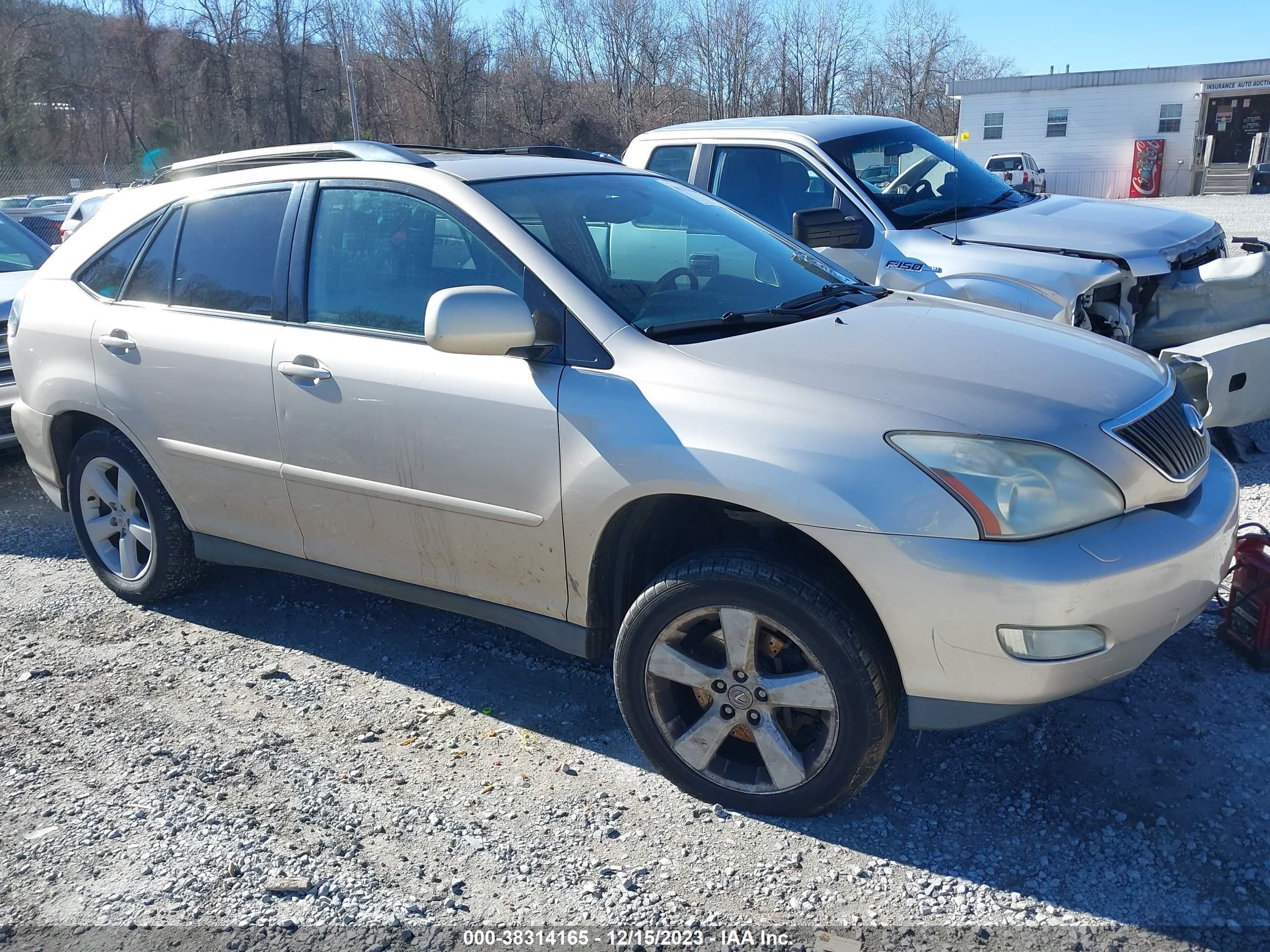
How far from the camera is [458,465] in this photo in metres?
3.25

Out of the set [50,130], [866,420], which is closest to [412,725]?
[866,420]

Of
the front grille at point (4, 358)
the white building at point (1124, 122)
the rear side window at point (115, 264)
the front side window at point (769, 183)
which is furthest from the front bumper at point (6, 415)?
the white building at point (1124, 122)

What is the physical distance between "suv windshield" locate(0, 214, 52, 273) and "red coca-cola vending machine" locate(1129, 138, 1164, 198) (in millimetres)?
37082

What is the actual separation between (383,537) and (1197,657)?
292cm

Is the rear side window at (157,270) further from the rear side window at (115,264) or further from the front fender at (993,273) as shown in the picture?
the front fender at (993,273)

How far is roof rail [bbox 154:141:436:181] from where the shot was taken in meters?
3.71

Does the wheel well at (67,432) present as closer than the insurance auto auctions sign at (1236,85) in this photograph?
Yes

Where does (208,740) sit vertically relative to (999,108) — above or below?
below

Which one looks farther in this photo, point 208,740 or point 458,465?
point 208,740

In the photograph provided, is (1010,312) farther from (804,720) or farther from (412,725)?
(412,725)

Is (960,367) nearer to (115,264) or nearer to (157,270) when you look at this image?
(157,270)

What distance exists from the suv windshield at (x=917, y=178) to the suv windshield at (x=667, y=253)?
2.34m

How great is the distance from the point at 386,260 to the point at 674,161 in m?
3.86

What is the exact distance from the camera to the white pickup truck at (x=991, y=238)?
5.40 meters
